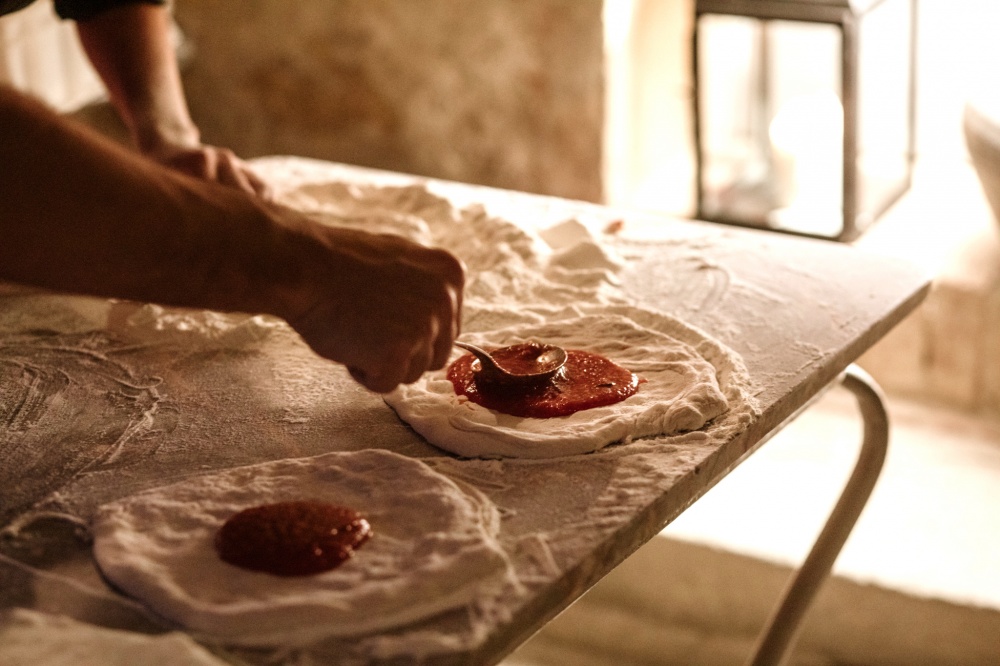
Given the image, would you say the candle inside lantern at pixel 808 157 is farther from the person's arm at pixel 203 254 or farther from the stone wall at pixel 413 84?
the person's arm at pixel 203 254

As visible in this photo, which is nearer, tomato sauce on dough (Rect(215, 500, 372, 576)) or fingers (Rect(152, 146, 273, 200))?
tomato sauce on dough (Rect(215, 500, 372, 576))

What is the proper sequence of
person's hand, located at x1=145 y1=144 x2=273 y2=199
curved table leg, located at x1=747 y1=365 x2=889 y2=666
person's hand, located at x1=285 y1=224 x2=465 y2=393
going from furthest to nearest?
person's hand, located at x1=145 y1=144 x2=273 y2=199
curved table leg, located at x1=747 y1=365 x2=889 y2=666
person's hand, located at x1=285 y1=224 x2=465 y2=393

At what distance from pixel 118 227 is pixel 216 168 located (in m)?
0.61

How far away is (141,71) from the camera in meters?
1.60

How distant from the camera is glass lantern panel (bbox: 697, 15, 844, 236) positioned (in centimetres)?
234

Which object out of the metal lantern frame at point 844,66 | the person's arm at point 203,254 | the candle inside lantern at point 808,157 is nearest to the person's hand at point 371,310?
the person's arm at point 203,254

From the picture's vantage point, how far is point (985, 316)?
2.22 m

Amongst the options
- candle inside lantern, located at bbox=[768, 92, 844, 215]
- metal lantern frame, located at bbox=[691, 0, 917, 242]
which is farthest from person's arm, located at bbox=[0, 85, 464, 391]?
candle inside lantern, located at bbox=[768, 92, 844, 215]

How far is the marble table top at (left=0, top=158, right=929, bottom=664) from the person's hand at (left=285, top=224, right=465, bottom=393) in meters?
0.09

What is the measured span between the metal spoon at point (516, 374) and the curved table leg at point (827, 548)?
1.38 feet

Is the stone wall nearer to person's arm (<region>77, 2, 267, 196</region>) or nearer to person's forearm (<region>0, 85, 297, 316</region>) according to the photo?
person's arm (<region>77, 2, 267, 196</region>)

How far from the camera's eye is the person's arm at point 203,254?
2.77 feet

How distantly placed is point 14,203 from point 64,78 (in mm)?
2014

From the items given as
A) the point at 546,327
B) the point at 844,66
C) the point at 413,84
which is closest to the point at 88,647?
the point at 546,327
